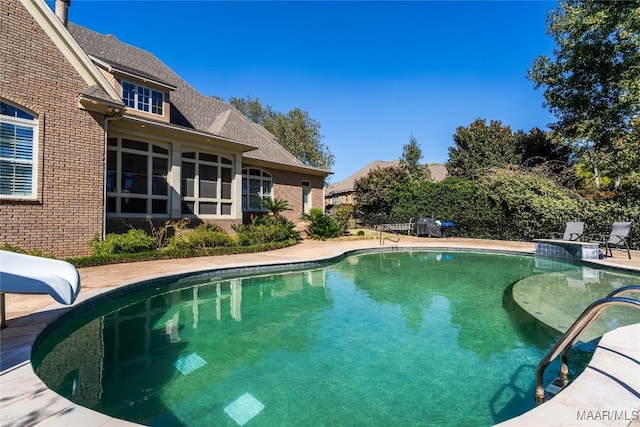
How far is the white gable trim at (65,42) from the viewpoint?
8938 mm

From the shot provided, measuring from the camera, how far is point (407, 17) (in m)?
16.0

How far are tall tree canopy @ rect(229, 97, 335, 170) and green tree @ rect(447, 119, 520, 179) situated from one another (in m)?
14.0

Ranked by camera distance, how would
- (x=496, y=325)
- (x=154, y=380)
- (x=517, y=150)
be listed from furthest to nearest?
(x=517, y=150)
(x=496, y=325)
(x=154, y=380)

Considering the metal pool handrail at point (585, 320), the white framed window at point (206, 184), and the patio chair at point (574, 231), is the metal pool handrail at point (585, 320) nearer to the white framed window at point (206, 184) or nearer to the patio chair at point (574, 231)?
the patio chair at point (574, 231)

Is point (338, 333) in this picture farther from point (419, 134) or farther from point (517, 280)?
point (419, 134)

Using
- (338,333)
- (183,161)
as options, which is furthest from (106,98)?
(338,333)

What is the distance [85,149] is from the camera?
9758mm

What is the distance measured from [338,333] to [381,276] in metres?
4.94

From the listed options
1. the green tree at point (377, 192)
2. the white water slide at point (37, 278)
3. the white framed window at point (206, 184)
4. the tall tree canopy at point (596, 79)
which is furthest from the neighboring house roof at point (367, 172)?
the white water slide at point (37, 278)

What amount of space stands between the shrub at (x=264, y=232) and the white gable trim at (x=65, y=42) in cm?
664

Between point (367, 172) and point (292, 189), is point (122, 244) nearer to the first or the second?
point (292, 189)

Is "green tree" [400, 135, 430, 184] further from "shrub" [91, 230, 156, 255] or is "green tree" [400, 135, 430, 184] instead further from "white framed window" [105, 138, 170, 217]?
"shrub" [91, 230, 156, 255]

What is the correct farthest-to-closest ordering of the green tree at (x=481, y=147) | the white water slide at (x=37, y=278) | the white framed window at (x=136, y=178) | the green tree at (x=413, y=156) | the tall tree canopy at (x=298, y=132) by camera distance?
the tall tree canopy at (x=298, y=132)
the green tree at (x=413, y=156)
the green tree at (x=481, y=147)
the white framed window at (x=136, y=178)
the white water slide at (x=37, y=278)

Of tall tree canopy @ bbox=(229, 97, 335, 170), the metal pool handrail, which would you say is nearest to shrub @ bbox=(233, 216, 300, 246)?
the metal pool handrail
